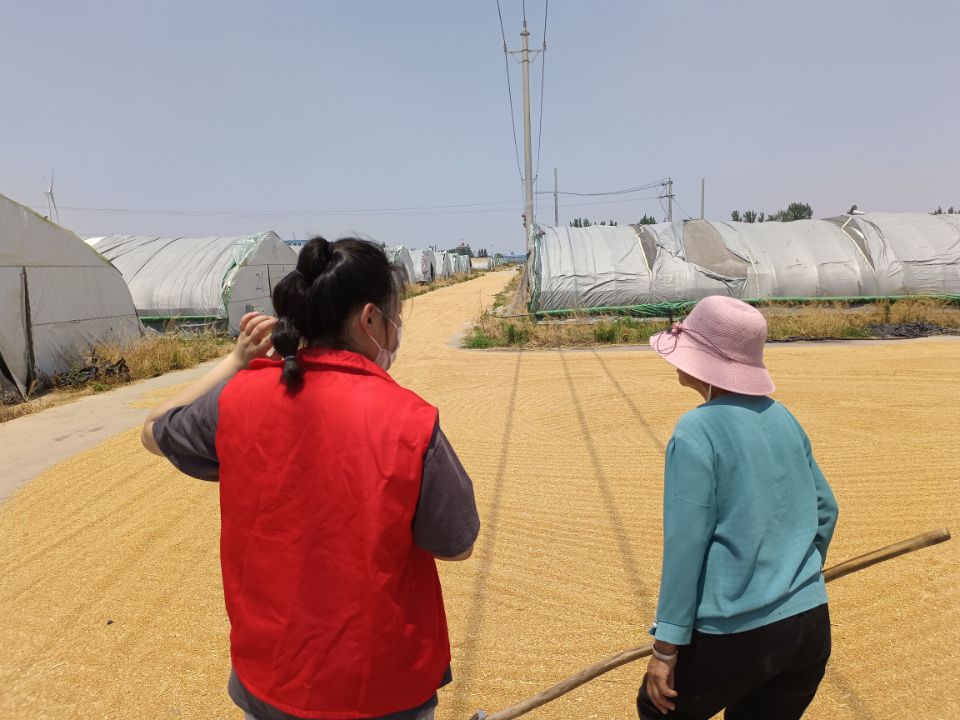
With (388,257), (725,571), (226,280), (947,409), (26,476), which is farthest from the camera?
(226,280)

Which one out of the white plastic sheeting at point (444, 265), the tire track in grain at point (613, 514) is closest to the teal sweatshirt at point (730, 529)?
the tire track in grain at point (613, 514)

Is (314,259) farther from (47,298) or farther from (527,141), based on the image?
(527,141)

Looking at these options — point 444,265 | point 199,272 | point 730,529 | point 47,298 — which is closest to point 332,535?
point 730,529

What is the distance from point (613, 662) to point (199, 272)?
17037 mm

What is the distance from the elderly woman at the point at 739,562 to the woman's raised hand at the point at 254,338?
1.09 m

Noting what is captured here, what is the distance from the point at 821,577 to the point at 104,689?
3201 millimetres

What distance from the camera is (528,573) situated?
12.9 ft

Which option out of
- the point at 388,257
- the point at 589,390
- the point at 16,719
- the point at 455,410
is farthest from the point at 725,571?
the point at 589,390

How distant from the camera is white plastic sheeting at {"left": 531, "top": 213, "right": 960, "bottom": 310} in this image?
54.1 feet

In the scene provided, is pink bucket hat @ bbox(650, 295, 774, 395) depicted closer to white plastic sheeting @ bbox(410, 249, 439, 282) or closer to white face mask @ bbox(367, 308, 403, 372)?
white face mask @ bbox(367, 308, 403, 372)

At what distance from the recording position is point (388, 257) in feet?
4.99

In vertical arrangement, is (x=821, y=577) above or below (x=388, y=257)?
below

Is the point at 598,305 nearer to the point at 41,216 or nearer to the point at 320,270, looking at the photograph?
the point at 41,216

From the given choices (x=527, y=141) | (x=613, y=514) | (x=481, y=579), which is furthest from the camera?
(x=527, y=141)
